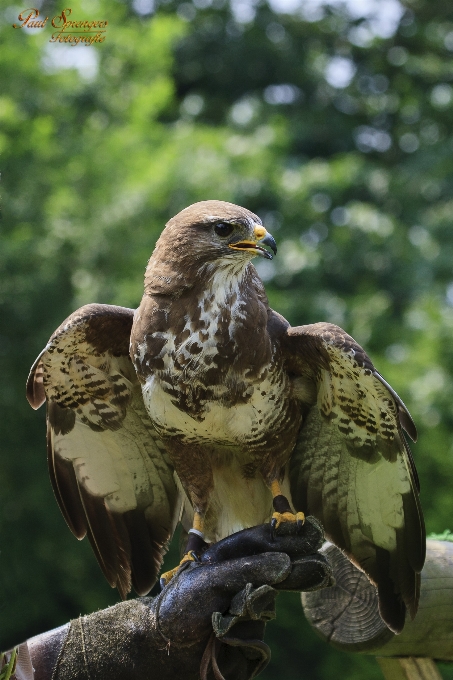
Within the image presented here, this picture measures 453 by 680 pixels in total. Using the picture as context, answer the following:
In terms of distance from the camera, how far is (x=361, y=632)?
3945 millimetres

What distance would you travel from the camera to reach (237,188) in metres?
9.42

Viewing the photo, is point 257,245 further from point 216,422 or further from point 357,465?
point 357,465

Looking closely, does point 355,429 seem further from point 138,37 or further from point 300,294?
point 138,37

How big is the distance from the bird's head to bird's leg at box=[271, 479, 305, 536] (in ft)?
3.00

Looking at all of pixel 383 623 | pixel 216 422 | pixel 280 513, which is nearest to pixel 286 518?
pixel 280 513

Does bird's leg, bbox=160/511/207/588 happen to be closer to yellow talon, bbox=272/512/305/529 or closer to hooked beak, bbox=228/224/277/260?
yellow talon, bbox=272/512/305/529

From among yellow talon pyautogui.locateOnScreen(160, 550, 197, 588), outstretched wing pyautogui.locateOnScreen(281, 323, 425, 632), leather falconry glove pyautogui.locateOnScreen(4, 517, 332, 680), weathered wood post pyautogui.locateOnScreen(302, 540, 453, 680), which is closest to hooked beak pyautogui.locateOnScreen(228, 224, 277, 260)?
outstretched wing pyautogui.locateOnScreen(281, 323, 425, 632)

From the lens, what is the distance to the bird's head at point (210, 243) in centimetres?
351

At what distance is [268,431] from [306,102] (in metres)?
10.4

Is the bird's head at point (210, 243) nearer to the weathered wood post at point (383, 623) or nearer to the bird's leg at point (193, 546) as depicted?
the bird's leg at point (193, 546)

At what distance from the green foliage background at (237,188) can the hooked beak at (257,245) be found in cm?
352

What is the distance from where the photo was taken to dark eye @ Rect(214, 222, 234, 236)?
353 cm

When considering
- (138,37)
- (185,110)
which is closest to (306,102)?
(185,110)

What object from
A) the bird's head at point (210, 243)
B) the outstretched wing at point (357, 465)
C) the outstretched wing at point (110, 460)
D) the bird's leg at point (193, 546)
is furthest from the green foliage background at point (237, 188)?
the bird's head at point (210, 243)
